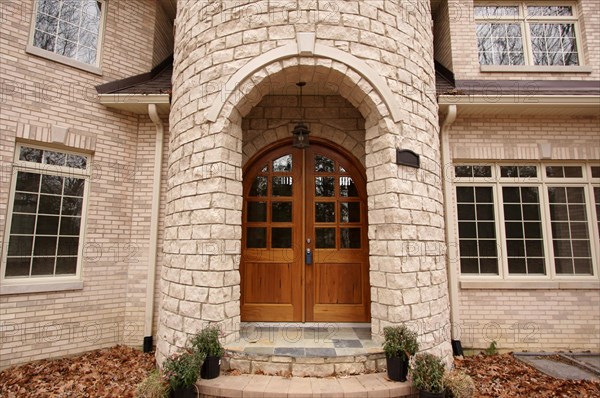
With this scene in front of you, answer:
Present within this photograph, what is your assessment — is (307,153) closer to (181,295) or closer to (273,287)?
(273,287)

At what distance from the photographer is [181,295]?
3.71m

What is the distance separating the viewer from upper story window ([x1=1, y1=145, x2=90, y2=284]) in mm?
4578

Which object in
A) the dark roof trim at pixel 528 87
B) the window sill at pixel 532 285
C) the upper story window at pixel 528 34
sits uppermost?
the upper story window at pixel 528 34

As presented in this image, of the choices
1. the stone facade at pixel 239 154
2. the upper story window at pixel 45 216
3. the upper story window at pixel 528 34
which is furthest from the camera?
the upper story window at pixel 528 34

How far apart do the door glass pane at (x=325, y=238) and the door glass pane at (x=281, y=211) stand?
0.52 meters

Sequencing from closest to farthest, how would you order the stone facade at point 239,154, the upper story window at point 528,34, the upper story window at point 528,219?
1. the stone facade at point 239,154
2. the upper story window at point 528,219
3. the upper story window at point 528,34

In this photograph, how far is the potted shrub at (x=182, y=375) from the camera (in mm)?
2957

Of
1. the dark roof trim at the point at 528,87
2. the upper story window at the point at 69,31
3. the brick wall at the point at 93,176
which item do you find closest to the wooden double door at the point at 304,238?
the brick wall at the point at 93,176

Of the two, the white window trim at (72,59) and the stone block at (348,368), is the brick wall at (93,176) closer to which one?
the white window trim at (72,59)

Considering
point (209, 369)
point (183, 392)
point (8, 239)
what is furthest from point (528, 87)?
point (8, 239)

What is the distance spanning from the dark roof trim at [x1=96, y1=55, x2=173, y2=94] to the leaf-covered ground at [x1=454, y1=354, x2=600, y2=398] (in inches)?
276

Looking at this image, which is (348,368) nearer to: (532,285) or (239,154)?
(239,154)

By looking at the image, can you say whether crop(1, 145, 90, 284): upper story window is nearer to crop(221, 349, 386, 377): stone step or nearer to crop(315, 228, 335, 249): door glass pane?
crop(221, 349, 386, 377): stone step

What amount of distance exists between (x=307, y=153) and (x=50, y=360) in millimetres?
4969
